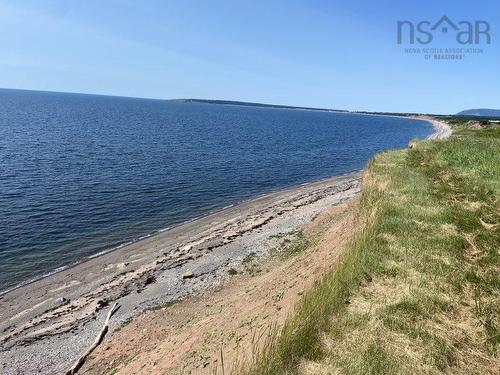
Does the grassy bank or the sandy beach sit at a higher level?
the grassy bank

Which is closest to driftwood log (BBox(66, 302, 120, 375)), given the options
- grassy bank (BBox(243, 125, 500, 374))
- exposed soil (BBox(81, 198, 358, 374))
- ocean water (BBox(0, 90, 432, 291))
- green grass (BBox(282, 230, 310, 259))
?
exposed soil (BBox(81, 198, 358, 374))

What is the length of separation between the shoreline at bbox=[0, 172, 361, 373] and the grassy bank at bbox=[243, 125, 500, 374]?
11994 millimetres

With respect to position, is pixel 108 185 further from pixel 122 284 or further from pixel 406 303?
pixel 406 303

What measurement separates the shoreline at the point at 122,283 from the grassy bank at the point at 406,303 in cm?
1199

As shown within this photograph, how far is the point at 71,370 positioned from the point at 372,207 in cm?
1440

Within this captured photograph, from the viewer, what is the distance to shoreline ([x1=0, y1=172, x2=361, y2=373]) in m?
16.7

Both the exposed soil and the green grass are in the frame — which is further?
the green grass

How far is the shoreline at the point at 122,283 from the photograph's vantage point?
1667cm

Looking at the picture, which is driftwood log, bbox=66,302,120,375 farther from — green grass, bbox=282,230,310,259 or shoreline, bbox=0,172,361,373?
green grass, bbox=282,230,310,259

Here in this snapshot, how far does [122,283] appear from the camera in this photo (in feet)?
72.5

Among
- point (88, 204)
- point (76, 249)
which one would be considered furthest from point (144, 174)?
point (76, 249)

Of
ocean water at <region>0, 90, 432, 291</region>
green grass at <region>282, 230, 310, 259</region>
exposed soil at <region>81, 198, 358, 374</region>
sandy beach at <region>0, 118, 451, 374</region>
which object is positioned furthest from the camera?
ocean water at <region>0, 90, 432, 291</region>

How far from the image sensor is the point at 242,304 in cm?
1491

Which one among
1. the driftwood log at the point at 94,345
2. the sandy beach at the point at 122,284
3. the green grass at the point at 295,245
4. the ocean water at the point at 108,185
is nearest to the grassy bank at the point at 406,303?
the green grass at the point at 295,245
